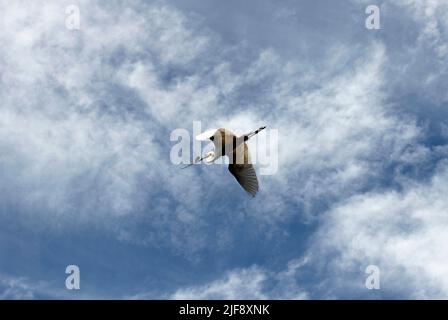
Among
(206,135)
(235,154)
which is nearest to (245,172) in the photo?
(235,154)

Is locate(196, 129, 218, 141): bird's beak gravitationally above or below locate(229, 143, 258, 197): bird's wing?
above

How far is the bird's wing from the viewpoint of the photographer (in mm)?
74000

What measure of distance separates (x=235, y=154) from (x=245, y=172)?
9.14ft

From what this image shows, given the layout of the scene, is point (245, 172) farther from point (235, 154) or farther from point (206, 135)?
point (206, 135)

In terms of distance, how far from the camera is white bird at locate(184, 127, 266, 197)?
72375mm

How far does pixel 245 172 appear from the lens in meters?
74.4

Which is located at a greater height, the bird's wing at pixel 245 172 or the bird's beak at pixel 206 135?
the bird's beak at pixel 206 135

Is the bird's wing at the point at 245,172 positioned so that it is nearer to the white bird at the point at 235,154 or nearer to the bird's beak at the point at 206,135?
the white bird at the point at 235,154

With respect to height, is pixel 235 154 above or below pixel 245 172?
above

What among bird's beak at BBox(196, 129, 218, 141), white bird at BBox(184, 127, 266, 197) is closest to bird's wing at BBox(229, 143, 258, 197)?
white bird at BBox(184, 127, 266, 197)

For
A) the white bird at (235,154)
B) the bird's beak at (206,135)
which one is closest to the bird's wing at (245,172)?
the white bird at (235,154)

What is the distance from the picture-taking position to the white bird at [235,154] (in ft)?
237

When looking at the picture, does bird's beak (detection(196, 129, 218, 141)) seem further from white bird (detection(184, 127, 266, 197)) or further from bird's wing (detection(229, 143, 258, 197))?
bird's wing (detection(229, 143, 258, 197))
